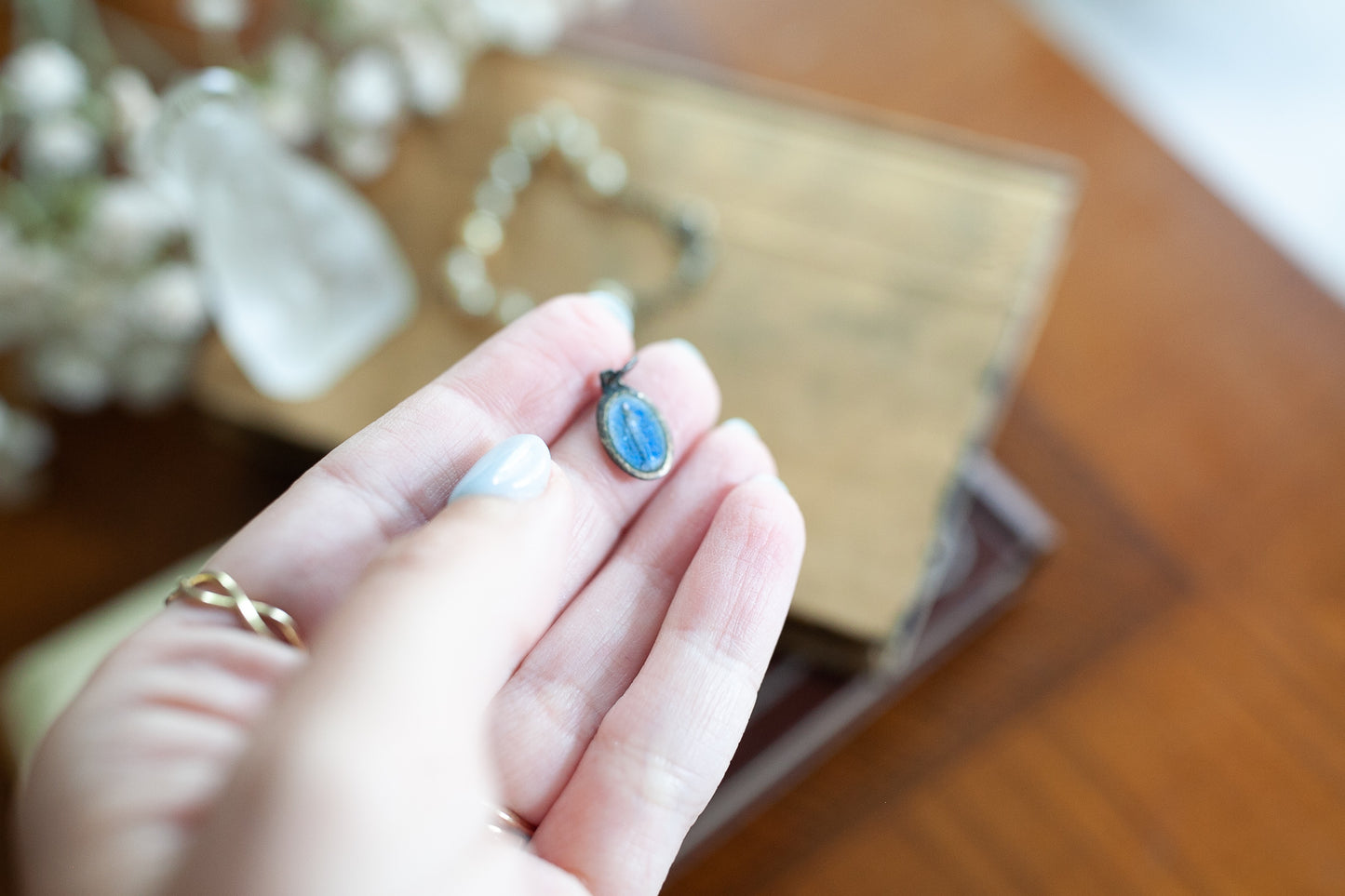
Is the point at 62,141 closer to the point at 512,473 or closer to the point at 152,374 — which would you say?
the point at 152,374

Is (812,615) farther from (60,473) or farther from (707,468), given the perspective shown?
(60,473)

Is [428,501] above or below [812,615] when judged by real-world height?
above

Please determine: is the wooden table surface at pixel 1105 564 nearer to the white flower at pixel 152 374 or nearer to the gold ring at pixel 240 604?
the white flower at pixel 152 374

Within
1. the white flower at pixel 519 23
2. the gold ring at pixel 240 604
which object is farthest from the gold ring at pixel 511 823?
the white flower at pixel 519 23

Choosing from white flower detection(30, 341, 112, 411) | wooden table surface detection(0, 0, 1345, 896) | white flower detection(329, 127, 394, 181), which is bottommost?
wooden table surface detection(0, 0, 1345, 896)

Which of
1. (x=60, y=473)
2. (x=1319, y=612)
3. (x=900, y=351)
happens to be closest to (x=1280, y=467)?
(x=1319, y=612)

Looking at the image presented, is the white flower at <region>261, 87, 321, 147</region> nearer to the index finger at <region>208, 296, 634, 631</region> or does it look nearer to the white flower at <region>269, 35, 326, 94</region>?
the white flower at <region>269, 35, 326, 94</region>

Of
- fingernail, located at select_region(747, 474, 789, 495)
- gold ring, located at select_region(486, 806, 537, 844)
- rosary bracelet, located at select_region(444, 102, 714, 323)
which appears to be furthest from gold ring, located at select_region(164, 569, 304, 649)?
rosary bracelet, located at select_region(444, 102, 714, 323)
